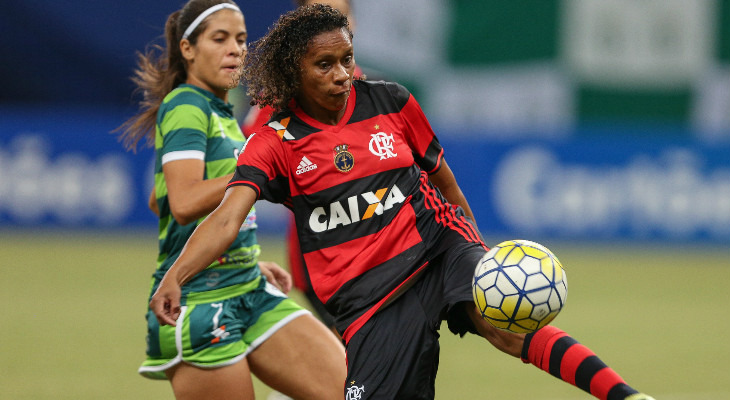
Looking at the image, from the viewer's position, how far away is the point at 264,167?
3.84 metres

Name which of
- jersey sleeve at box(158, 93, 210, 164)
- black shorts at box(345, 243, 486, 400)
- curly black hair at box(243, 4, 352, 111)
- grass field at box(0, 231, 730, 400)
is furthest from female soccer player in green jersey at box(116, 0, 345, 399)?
grass field at box(0, 231, 730, 400)

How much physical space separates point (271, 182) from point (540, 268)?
3.58ft

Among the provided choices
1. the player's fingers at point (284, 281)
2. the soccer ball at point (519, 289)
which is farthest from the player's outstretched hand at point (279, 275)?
the soccer ball at point (519, 289)

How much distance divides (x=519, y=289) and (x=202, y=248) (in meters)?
1.18

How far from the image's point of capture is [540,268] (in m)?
3.67

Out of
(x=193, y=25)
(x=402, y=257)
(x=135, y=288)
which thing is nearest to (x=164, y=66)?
(x=193, y=25)

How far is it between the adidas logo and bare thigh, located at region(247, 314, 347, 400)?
40.2 inches

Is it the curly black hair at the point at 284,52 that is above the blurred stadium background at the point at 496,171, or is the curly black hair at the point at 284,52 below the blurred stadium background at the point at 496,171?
above

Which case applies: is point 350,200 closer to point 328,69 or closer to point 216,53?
point 328,69

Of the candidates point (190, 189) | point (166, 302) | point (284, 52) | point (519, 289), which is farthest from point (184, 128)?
point (519, 289)

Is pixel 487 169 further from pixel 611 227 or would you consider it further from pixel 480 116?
pixel 480 116

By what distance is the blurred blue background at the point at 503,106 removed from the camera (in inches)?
520

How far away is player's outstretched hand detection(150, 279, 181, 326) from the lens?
3.59 meters

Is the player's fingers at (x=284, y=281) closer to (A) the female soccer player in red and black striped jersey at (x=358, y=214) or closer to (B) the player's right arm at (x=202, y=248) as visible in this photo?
(A) the female soccer player in red and black striped jersey at (x=358, y=214)
